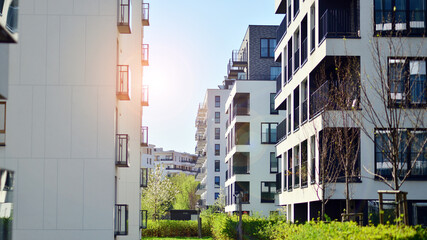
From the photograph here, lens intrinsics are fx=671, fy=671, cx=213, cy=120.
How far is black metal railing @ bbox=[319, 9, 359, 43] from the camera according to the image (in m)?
24.8

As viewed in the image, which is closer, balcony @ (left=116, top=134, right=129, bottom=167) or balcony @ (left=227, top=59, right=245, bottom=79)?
balcony @ (left=116, top=134, right=129, bottom=167)

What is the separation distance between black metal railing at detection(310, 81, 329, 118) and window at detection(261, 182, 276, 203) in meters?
29.1

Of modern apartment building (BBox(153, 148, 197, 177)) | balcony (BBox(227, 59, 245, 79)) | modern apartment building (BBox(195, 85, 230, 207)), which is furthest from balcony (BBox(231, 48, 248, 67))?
modern apartment building (BBox(153, 148, 197, 177))

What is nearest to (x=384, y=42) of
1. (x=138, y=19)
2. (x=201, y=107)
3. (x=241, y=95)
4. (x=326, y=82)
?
(x=326, y=82)

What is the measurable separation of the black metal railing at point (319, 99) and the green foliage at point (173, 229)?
31201 mm

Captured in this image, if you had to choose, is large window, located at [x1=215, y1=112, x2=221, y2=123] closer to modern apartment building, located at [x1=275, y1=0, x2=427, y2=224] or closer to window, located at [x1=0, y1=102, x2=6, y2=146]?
modern apartment building, located at [x1=275, y1=0, x2=427, y2=224]

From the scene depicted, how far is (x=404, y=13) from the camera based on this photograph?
2412 centimetres

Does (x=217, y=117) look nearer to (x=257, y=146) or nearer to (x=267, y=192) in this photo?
(x=257, y=146)

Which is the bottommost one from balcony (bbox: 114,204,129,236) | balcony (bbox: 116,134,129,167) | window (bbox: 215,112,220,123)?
balcony (bbox: 114,204,129,236)

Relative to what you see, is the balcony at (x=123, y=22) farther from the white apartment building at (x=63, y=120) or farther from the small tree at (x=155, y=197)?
the small tree at (x=155, y=197)

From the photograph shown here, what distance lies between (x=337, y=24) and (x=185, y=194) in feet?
279

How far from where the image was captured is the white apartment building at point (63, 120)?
21.1 metres

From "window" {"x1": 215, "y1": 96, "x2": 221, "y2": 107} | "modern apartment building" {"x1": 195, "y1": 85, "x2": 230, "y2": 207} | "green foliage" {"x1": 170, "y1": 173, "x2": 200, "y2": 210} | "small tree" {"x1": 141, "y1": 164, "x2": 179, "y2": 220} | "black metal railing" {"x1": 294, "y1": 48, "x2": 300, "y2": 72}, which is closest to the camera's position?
"black metal railing" {"x1": 294, "y1": 48, "x2": 300, "y2": 72}

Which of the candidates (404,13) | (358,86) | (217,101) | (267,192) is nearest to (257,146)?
(267,192)
